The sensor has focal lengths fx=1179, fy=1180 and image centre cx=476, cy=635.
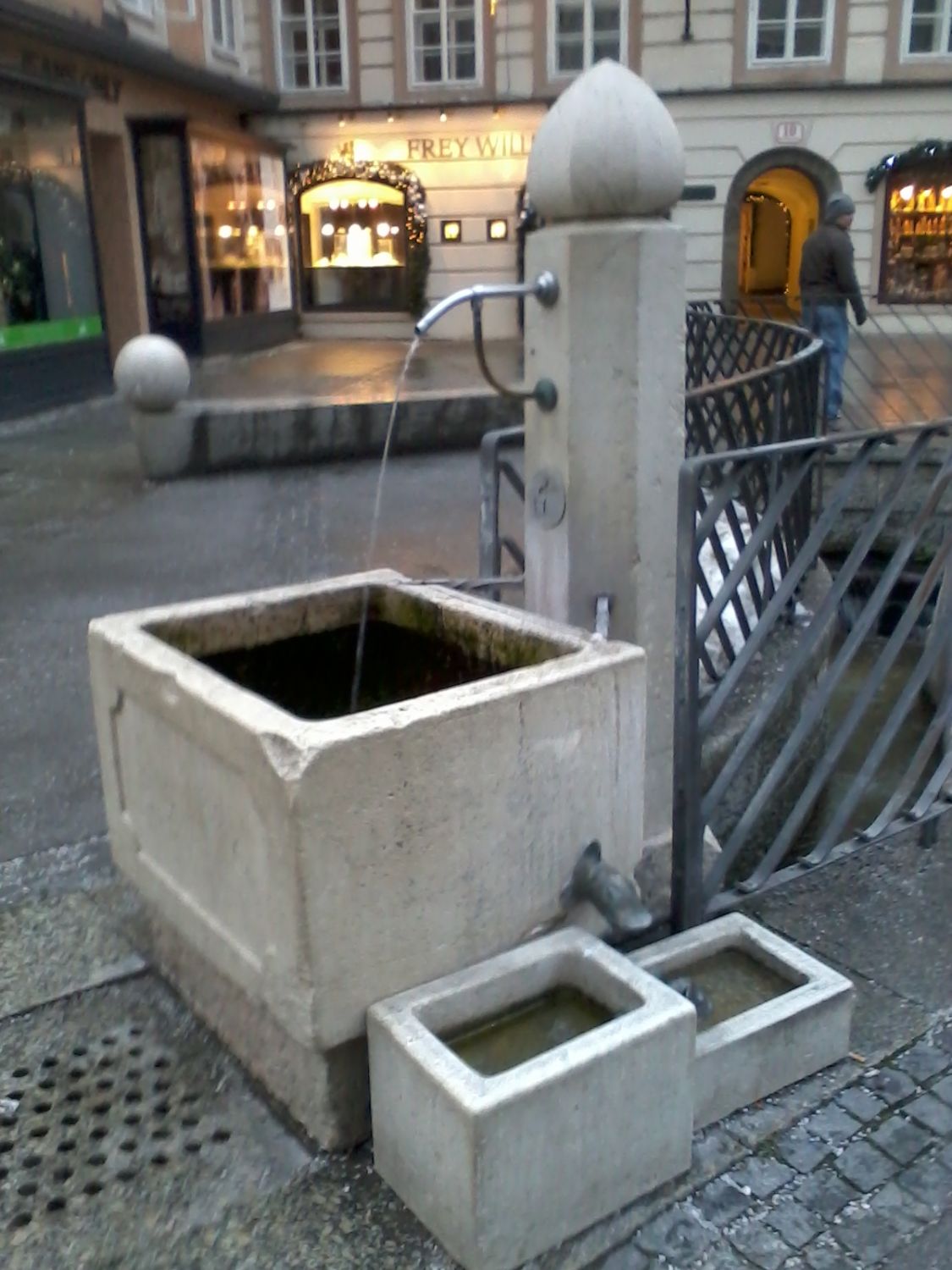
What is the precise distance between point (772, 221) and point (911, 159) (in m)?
12.8

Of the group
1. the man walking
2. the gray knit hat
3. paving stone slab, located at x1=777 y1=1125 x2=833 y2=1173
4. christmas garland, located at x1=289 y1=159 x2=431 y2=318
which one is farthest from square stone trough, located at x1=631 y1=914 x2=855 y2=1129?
christmas garland, located at x1=289 y1=159 x2=431 y2=318

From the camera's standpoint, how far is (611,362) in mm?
2756

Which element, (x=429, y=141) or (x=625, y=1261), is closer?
(x=625, y=1261)

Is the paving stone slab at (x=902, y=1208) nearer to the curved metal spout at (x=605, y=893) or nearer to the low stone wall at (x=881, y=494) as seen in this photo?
the curved metal spout at (x=605, y=893)

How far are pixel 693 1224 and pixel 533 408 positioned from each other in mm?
1833

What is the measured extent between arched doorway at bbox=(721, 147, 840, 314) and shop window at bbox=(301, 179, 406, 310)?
255 inches

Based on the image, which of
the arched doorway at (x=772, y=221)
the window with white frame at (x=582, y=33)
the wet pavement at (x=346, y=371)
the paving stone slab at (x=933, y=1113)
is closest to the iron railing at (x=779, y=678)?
the paving stone slab at (x=933, y=1113)

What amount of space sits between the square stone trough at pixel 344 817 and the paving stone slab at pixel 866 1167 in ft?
2.41

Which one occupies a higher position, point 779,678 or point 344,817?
point 344,817

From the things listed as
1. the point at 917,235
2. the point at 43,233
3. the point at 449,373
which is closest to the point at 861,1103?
the point at 43,233

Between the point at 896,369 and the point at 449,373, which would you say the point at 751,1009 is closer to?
the point at 449,373

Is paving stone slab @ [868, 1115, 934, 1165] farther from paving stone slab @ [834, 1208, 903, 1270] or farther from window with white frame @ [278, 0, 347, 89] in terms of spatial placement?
window with white frame @ [278, 0, 347, 89]

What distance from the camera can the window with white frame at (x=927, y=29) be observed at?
827 inches

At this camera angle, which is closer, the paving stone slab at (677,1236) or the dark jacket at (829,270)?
the paving stone slab at (677,1236)
